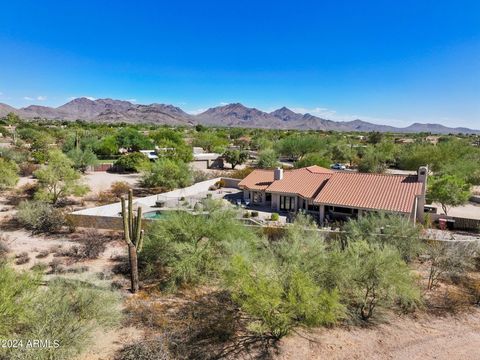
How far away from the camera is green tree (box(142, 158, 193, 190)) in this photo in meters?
38.9

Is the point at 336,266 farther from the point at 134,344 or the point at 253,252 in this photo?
the point at 134,344

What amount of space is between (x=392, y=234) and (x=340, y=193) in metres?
7.96

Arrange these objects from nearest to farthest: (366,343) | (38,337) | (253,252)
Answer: (38,337) → (366,343) → (253,252)

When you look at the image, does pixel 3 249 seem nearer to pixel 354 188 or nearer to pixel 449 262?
pixel 354 188

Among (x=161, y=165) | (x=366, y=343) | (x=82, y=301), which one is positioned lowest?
(x=366, y=343)

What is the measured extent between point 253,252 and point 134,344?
24.1 ft

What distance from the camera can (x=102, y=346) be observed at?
1302 cm

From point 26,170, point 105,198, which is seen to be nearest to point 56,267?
point 105,198

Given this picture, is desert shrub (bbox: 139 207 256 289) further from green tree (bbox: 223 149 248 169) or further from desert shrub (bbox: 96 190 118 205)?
green tree (bbox: 223 149 248 169)

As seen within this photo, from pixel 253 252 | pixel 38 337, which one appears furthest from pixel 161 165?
pixel 38 337

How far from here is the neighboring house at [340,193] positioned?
2575 centimetres

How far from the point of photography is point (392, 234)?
2020 cm

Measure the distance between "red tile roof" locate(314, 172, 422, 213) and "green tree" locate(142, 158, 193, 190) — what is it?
18303mm

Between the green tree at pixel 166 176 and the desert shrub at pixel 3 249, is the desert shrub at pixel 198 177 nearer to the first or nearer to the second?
the green tree at pixel 166 176
